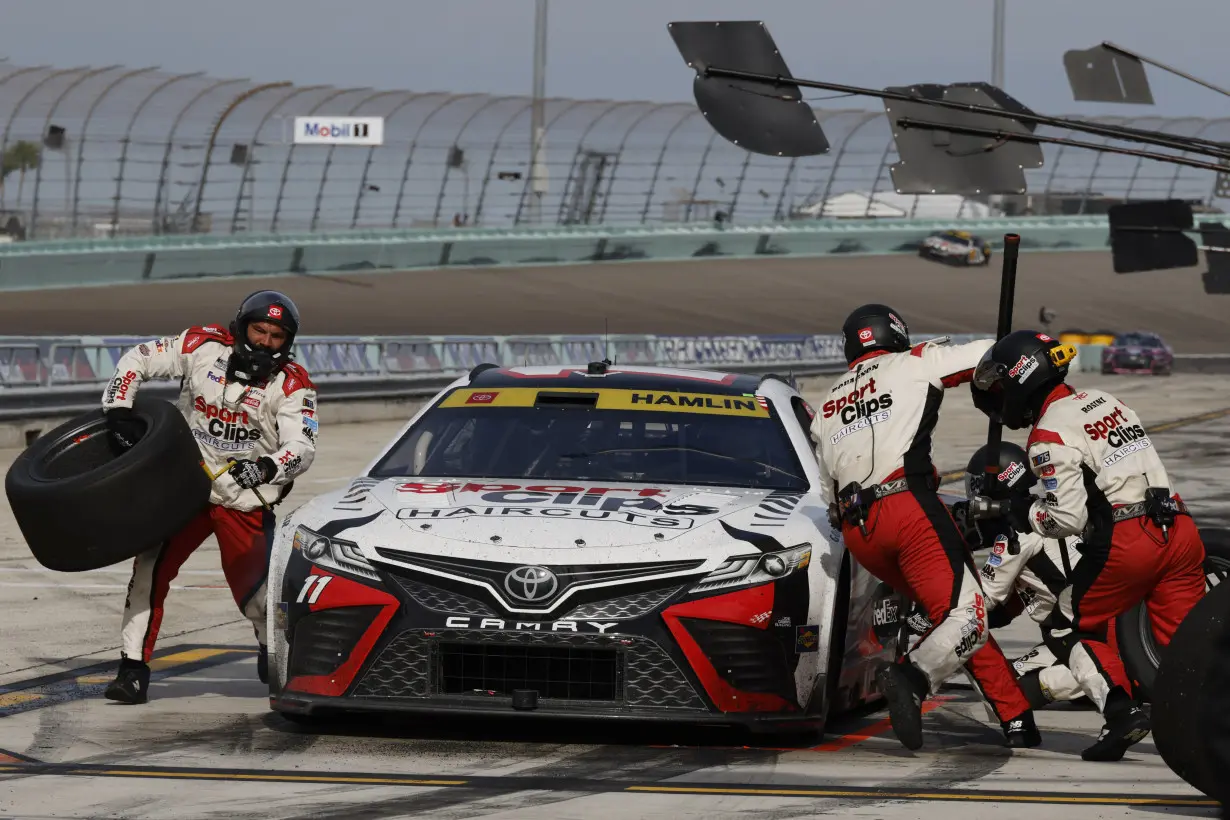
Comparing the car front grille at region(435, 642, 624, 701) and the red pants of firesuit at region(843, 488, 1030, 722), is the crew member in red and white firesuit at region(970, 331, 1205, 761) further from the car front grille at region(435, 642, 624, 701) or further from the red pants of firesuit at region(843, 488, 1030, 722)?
the car front grille at region(435, 642, 624, 701)

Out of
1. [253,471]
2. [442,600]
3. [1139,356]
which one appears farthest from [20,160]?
[442,600]

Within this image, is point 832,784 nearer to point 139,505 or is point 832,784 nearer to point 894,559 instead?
point 894,559

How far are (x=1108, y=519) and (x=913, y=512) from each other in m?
0.71

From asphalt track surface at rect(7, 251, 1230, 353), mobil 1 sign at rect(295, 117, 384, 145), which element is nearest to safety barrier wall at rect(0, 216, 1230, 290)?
asphalt track surface at rect(7, 251, 1230, 353)

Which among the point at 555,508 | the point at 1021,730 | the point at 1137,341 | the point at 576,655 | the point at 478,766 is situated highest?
the point at 555,508

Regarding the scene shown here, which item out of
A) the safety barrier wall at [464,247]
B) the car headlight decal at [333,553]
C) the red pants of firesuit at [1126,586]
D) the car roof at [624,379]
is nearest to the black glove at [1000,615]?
the red pants of firesuit at [1126,586]

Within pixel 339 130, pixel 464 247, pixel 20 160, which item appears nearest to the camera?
pixel 20 160

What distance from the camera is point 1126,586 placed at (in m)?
7.25

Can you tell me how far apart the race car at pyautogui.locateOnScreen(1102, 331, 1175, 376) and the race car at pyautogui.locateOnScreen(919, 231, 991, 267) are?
1640 centimetres

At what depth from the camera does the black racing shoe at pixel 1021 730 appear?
7254 millimetres

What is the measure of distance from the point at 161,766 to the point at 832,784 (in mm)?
2224

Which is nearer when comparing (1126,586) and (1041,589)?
(1126,586)

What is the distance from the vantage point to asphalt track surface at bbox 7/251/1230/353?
42.8m

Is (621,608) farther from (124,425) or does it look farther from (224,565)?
(124,425)
